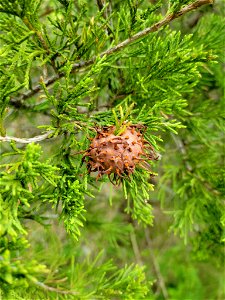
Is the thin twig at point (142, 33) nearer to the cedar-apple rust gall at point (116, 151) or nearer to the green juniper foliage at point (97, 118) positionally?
the green juniper foliage at point (97, 118)

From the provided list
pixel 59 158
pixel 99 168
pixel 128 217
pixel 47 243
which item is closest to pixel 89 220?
pixel 47 243

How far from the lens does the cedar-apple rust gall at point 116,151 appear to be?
140cm

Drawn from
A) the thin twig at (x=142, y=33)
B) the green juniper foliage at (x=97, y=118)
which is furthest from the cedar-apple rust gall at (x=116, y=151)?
the thin twig at (x=142, y=33)

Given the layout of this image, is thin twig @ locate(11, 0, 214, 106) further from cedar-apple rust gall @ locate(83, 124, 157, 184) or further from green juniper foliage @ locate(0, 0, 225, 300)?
cedar-apple rust gall @ locate(83, 124, 157, 184)

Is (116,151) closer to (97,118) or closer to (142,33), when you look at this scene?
(97,118)

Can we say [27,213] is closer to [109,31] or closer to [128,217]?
[109,31]

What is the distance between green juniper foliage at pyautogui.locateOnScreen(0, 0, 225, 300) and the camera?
1.44 metres

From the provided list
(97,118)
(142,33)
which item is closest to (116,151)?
(97,118)

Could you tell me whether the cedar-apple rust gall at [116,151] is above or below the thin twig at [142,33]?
below

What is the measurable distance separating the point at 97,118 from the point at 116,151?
299mm

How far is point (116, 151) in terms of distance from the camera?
140 centimetres

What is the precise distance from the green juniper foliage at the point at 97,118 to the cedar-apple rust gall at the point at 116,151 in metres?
0.04

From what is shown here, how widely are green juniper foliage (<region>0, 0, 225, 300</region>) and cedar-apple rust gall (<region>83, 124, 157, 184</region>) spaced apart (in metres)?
0.04

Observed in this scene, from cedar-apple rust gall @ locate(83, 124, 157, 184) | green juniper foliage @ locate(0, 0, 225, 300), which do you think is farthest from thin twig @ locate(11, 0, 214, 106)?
cedar-apple rust gall @ locate(83, 124, 157, 184)
